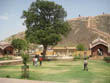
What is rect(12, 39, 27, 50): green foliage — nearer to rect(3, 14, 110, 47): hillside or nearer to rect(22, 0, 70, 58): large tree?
rect(22, 0, 70, 58): large tree

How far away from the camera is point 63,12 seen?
A: 102ft

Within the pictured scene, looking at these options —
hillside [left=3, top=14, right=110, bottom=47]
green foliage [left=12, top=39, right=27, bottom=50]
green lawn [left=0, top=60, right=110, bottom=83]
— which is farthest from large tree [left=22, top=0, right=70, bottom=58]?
hillside [left=3, top=14, right=110, bottom=47]

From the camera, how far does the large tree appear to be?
29375 mm

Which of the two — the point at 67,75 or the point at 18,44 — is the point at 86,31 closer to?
the point at 18,44

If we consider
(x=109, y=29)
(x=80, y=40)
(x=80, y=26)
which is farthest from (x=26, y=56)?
(x=109, y=29)

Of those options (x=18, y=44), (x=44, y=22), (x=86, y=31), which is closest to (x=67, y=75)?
(x=44, y=22)

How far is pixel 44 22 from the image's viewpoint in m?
30.8

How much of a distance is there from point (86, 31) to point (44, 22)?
86.2 meters

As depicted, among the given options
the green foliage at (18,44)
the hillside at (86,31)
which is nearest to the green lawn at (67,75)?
the green foliage at (18,44)

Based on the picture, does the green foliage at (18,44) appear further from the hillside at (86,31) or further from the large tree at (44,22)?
the hillside at (86,31)

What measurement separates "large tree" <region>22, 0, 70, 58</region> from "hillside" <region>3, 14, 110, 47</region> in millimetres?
69551

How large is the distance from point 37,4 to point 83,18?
11304cm

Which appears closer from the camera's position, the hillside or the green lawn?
the green lawn

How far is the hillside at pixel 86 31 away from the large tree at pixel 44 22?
69551mm
